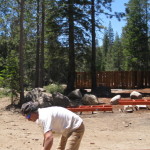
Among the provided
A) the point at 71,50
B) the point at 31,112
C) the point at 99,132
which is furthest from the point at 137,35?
the point at 31,112

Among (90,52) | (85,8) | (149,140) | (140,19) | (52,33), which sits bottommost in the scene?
(149,140)

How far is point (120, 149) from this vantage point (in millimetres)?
7867

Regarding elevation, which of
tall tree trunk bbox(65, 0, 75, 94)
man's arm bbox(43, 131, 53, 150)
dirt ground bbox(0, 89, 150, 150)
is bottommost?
dirt ground bbox(0, 89, 150, 150)

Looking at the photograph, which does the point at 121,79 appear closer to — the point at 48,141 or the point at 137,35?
the point at 137,35

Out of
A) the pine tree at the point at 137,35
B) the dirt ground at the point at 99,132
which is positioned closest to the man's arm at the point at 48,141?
the dirt ground at the point at 99,132

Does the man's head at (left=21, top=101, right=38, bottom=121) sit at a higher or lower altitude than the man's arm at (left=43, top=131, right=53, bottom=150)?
higher

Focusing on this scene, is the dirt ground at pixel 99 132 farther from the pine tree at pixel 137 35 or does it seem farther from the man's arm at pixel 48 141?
the pine tree at pixel 137 35

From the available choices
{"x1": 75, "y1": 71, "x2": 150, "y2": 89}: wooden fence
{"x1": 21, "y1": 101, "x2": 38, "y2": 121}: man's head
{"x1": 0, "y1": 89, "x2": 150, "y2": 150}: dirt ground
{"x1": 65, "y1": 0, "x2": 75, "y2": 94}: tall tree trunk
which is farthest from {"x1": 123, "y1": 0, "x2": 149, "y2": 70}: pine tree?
{"x1": 21, "y1": 101, "x2": 38, "y2": 121}: man's head

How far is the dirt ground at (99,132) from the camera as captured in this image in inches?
327

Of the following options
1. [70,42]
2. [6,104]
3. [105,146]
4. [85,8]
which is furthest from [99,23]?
[105,146]

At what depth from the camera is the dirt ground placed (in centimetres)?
831

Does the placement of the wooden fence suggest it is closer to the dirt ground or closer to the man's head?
the dirt ground

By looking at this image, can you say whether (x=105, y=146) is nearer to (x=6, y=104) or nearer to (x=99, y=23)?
(x=6, y=104)

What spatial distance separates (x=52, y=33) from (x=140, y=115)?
11902 millimetres
